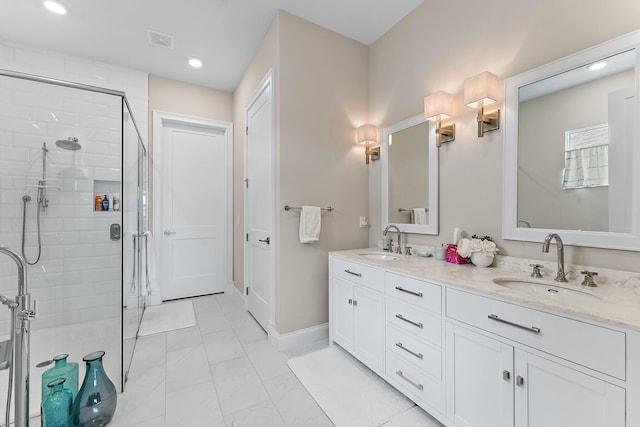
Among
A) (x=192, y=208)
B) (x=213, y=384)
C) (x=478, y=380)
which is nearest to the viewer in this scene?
(x=478, y=380)

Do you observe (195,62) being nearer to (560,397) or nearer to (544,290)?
(544,290)

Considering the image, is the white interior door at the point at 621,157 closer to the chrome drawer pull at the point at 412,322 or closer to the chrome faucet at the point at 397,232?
the chrome drawer pull at the point at 412,322

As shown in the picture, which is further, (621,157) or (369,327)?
(369,327)

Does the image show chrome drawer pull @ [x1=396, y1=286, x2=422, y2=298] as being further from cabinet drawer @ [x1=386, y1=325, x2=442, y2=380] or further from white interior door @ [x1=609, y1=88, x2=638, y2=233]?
white interior door @ [x1=609, y1=88, x2=638, y2=233]

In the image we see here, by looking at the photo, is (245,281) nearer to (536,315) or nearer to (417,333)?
(417,333)

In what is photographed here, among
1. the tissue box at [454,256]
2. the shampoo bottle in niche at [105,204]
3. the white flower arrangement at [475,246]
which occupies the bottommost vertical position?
the tissue box at [454,256]

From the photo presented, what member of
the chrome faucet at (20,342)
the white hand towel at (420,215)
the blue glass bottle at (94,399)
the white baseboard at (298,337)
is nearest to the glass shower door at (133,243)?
the blue glass bottle at (94,399)

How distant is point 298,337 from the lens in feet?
7.60

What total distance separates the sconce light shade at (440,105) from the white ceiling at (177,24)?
94cm

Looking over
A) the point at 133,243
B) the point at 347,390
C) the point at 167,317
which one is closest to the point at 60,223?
the point at 133,243

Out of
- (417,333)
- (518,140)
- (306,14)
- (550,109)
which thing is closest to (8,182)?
(306,14)

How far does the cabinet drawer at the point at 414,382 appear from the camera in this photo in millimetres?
1406

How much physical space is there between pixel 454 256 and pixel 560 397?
936mm

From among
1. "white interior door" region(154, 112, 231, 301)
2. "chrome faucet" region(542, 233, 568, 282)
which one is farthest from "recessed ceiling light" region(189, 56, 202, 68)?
"chrome faucet" region(542, 233, 568, 282)
